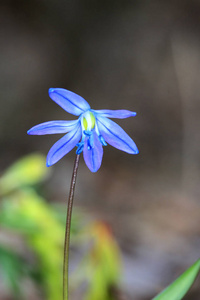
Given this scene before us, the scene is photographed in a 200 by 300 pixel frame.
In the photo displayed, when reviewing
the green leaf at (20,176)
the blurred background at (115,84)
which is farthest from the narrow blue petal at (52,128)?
the blurred background at (115,84)

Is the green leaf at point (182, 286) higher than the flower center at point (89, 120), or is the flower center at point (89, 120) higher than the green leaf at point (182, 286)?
the flower center at point (89, 120)

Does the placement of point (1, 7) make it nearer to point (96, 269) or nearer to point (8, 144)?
point (8, 144)

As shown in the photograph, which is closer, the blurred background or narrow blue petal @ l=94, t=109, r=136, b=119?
narrow blue petal @ l=94, t=109, r=136, b=119

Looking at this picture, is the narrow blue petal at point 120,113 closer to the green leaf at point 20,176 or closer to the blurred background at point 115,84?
the green leaf at point 20,176

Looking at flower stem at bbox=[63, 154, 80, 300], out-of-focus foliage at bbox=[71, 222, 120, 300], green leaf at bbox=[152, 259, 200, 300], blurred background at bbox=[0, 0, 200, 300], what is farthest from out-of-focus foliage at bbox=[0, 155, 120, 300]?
blurred background at bbox=[0, 0, 200, 300]

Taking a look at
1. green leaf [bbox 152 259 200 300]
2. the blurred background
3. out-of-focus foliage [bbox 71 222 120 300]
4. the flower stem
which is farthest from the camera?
the blurred background

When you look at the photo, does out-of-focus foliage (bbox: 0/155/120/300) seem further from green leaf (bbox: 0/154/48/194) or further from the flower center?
the flower center
